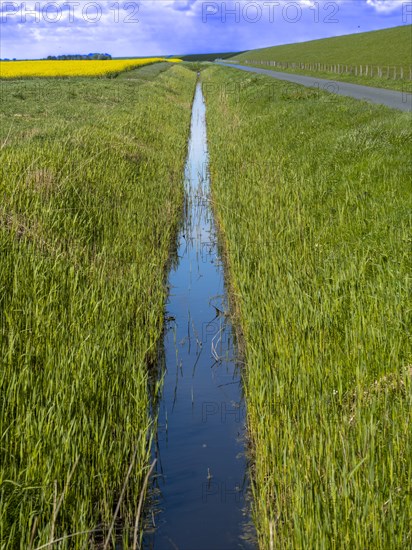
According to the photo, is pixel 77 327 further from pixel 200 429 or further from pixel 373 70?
pixel 373 70

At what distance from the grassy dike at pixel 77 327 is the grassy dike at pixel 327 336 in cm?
81

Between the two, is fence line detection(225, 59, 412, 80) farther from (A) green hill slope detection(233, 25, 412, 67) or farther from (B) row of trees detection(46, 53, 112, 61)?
(B) row of trees detection(46, 53, 112, 61)

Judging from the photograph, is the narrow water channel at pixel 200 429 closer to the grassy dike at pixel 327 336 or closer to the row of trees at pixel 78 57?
the grassy dike at pixel 327 336

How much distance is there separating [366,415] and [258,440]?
0.93m

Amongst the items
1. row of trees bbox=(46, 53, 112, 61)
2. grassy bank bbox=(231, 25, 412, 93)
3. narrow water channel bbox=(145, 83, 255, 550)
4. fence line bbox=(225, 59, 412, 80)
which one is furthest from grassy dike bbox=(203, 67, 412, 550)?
row of trees bbox=(46, 53, 112, 61)

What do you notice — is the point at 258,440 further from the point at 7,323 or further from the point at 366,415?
the point at 7,323

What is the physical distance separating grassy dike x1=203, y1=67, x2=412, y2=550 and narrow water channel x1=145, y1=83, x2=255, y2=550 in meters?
0.22

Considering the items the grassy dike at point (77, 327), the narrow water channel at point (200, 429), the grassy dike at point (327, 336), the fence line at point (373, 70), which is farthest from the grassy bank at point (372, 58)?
A: the narrow water channel at point (200, 429)

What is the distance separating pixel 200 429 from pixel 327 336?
117cm

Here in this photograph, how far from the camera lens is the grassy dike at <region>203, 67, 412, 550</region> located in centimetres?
340

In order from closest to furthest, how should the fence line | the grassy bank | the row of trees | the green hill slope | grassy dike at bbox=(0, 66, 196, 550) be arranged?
grassy dike at bbox=(0, 66, 196, 550)
the fence line
the grassy bank
the green hill slope
the row of trees

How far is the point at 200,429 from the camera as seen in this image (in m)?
5.54

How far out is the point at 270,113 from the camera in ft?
73.1

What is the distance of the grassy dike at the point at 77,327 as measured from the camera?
12.2 ft
